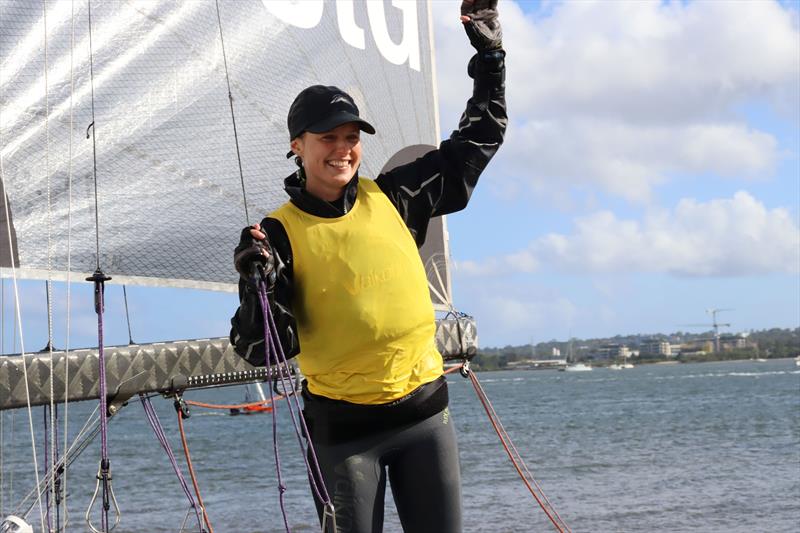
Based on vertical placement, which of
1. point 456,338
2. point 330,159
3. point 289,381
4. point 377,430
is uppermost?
point 330,159

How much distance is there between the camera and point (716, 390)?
6388cm

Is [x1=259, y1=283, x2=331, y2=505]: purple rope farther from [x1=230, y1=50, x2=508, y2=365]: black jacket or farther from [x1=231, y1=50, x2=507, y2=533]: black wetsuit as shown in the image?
[x1=230, y1=50, x2=508, y2=365]: black jacket

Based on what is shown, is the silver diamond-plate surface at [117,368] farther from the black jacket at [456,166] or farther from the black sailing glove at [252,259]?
the black sailing glove at [252,259]

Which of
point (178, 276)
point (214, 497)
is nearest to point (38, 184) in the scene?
point (178, 276)

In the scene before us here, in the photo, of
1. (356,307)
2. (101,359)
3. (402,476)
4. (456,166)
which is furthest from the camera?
(101,359)

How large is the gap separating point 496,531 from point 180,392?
919 cm

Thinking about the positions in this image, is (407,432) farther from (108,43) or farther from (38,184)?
(108,43)

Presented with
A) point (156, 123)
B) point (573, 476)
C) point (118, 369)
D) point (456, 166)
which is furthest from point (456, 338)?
point (573, 476)

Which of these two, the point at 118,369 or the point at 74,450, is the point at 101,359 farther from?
the point at 74,450

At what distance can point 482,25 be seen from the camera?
2.61 m

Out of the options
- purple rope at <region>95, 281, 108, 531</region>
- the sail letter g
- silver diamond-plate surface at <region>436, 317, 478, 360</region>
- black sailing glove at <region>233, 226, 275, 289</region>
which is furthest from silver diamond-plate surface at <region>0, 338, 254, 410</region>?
the sail letter g

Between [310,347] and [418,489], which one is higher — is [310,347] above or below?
above

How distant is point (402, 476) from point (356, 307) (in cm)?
42

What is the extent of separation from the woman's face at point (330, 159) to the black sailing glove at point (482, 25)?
0.37m
